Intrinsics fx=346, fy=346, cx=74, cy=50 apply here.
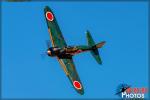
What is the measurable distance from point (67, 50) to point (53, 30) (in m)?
3.74

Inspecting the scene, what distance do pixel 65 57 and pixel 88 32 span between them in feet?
13.1

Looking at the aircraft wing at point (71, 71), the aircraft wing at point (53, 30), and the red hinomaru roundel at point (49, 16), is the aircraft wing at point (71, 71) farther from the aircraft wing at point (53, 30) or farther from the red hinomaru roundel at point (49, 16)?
the red hinomaru roundel at point (49, 16)

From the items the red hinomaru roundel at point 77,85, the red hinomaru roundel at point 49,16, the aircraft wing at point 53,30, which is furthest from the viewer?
the red hinomaru roundel at point 49,16

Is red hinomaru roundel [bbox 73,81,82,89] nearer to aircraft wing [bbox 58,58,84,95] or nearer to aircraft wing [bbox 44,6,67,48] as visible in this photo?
aircraft wing [bbox 58,58,84,95]

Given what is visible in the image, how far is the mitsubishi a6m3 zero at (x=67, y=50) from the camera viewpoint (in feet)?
109

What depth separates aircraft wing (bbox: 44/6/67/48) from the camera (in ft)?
117

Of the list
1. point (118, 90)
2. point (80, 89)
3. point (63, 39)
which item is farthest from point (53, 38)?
point (118, 90)

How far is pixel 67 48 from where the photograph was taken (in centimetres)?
3362

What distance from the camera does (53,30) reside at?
Answer: 36.4 m

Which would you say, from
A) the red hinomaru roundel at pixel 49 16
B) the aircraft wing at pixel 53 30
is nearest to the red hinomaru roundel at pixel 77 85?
the aircraft wing at pixel 53 30

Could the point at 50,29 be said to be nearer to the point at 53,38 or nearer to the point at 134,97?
the point at 53,38

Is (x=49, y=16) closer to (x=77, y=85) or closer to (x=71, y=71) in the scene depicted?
(x=71, y=71)

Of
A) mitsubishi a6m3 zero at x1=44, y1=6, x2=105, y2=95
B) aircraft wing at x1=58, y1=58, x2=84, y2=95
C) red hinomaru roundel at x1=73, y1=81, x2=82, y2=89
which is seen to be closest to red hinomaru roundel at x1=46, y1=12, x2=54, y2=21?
mitsubishi a6m3 zero at x1=44, y1=6, x2=105, y2=95

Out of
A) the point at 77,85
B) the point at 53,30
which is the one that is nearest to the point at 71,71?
the point at 77,85
